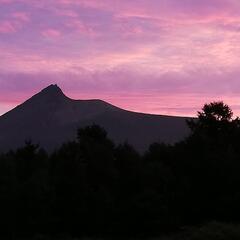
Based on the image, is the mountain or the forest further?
the mountain

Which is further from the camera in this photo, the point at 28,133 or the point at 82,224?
the point at 28,133

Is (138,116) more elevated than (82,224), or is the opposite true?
(138,116)

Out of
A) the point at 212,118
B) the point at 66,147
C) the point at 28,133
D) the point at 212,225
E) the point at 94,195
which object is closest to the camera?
the point at 212,225

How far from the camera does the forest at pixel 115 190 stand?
4253cm

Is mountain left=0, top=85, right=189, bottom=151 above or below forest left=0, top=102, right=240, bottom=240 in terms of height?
above

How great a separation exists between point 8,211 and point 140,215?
8.48m

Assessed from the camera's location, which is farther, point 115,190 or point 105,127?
point 105,127

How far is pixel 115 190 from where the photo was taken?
46188 mm

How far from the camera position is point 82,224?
44125 millimetres

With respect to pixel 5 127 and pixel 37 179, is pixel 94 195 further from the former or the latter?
pixel 5 127

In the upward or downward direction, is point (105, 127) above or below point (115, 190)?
above

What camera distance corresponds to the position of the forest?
4253 centimetres

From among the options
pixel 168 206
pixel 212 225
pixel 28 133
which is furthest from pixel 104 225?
pixel 28 133

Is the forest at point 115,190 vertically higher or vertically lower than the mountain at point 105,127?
lower
